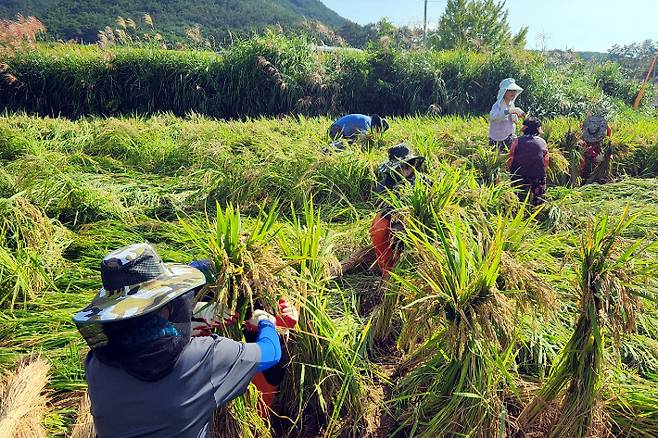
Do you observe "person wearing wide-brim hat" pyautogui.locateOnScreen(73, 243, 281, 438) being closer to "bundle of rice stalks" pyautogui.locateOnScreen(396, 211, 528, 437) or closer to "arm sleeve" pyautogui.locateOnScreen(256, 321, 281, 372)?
"arm sleeve" pyautogui.locateOnScreen(256, 321, 281, 372)

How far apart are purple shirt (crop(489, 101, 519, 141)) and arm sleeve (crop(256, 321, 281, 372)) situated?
432cm

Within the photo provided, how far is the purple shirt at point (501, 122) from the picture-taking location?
17.0 ft

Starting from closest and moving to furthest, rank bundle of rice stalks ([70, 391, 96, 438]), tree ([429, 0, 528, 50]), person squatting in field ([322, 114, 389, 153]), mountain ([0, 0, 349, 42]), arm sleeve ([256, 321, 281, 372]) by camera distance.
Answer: arm sleeve ([256, 321, 281, 372]) < bundle of rice stalks ([70, 391, 96, 438]) < person squatting in field ([322, 114, 389, 153]) < tree ([429, 0, 528, 50]) < mountain ([0, 0, 349, 42])

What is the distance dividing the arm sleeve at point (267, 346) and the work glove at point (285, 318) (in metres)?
0.16

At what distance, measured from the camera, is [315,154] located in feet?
14.8

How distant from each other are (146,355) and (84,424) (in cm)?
78

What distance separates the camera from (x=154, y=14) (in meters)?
45.7

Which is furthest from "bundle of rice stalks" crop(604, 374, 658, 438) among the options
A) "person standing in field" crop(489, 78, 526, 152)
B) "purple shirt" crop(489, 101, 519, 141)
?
"purple shirt" crop(489, 101, 519, 141)

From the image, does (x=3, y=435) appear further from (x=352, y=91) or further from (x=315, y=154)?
(x=352, y=91)

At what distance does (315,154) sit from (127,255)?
325 cm

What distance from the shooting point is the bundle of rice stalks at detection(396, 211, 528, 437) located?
1.75 meters

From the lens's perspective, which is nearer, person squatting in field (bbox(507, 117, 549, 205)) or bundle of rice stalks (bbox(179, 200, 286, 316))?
bundle of rice stalks (bbox(179, 200, 286, 316))

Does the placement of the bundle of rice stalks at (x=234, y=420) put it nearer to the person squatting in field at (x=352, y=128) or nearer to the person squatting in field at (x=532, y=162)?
the person squatting in field at (x=532, y=162)

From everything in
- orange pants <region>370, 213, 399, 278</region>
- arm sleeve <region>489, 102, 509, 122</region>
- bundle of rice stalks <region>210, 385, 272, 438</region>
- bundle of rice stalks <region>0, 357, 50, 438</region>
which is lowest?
bundle of rice stalks <region>210, 385, 272, 438</region>
